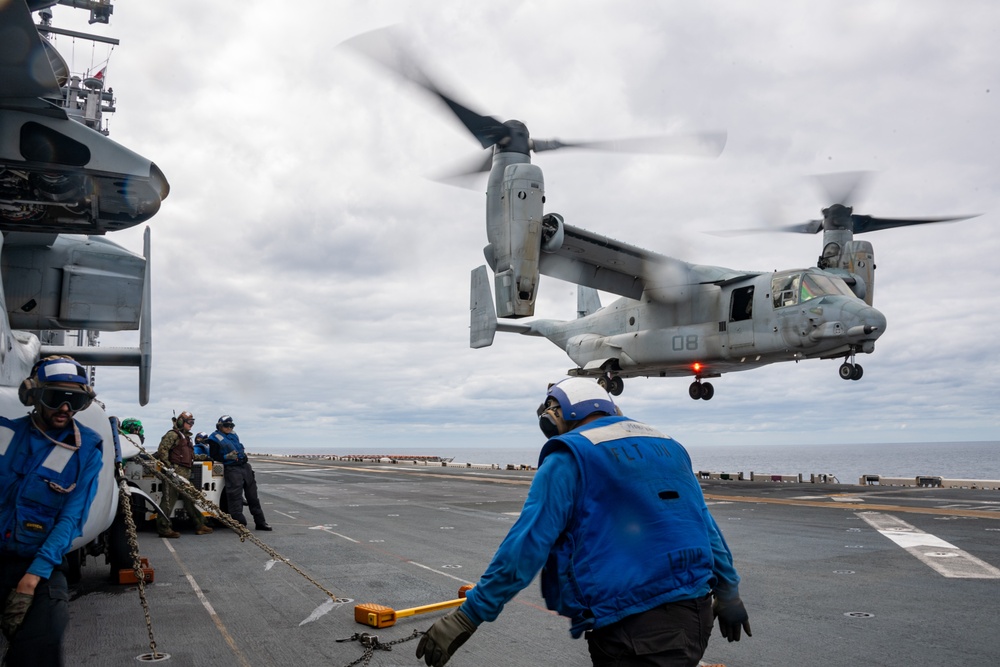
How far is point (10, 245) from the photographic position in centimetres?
1174

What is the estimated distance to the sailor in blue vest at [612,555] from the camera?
271 centimetres

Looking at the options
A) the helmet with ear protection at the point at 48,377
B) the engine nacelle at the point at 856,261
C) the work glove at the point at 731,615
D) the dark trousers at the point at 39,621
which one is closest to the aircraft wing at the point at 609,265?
the engine nacelle at the point at 856,261

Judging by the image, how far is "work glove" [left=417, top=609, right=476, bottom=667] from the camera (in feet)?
8.67

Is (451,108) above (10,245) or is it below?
above

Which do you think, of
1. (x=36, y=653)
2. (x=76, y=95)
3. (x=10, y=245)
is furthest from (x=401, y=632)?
(x=76, y=95)

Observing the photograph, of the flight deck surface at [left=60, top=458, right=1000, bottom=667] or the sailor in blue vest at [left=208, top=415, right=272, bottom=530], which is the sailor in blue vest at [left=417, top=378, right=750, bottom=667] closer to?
the flight deck surface at [left=60, top=458, right=1000, bottom=667]

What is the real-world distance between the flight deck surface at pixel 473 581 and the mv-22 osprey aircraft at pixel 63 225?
43.8 inches

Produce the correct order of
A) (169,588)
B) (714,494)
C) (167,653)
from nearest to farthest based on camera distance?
(167,653), (169,588), (714,494)

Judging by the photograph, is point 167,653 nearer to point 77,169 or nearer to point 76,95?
point 77,169

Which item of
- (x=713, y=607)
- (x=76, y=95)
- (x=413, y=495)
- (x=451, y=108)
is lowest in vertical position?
(x=413, y=495)

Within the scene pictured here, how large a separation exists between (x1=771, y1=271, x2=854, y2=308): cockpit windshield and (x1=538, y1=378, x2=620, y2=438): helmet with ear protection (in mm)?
18969

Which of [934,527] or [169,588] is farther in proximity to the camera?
[934,527]

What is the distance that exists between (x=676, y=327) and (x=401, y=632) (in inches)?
768

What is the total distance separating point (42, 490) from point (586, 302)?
99.7 ft
